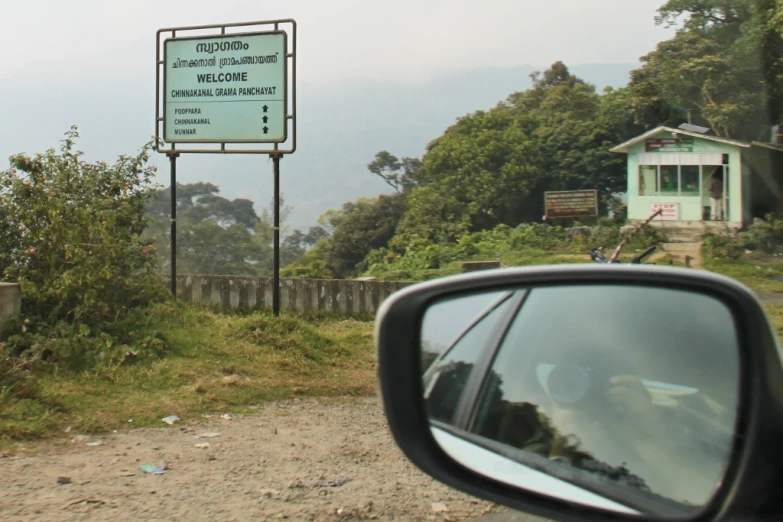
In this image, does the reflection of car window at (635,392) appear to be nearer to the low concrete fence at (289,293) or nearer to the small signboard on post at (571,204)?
the low concrete fence at (289,293)

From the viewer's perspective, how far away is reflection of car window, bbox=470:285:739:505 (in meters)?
1.58

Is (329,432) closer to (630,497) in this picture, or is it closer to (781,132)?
(781,132)

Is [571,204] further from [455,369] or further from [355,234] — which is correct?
[455,369]

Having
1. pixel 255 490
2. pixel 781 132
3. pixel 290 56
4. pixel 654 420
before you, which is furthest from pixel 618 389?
pixel 290 56

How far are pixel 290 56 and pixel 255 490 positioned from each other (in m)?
6.03

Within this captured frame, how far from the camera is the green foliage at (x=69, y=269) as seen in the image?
691 centimetres

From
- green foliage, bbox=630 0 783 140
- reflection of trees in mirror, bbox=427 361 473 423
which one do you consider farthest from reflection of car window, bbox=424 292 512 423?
green foliage, bbox=630 0 783 140

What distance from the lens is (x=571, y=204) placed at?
93.9ft

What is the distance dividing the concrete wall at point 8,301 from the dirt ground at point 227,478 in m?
1.97

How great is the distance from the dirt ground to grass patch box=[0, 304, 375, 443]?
1.00ft

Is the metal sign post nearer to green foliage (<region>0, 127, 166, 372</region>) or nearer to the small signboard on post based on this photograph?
green foliage (<region>0, 127, 166, 372</region>)

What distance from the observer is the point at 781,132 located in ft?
19.4

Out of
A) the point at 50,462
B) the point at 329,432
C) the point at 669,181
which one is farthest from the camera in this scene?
the point at 669,181

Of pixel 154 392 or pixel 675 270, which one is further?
pixel 154 392
